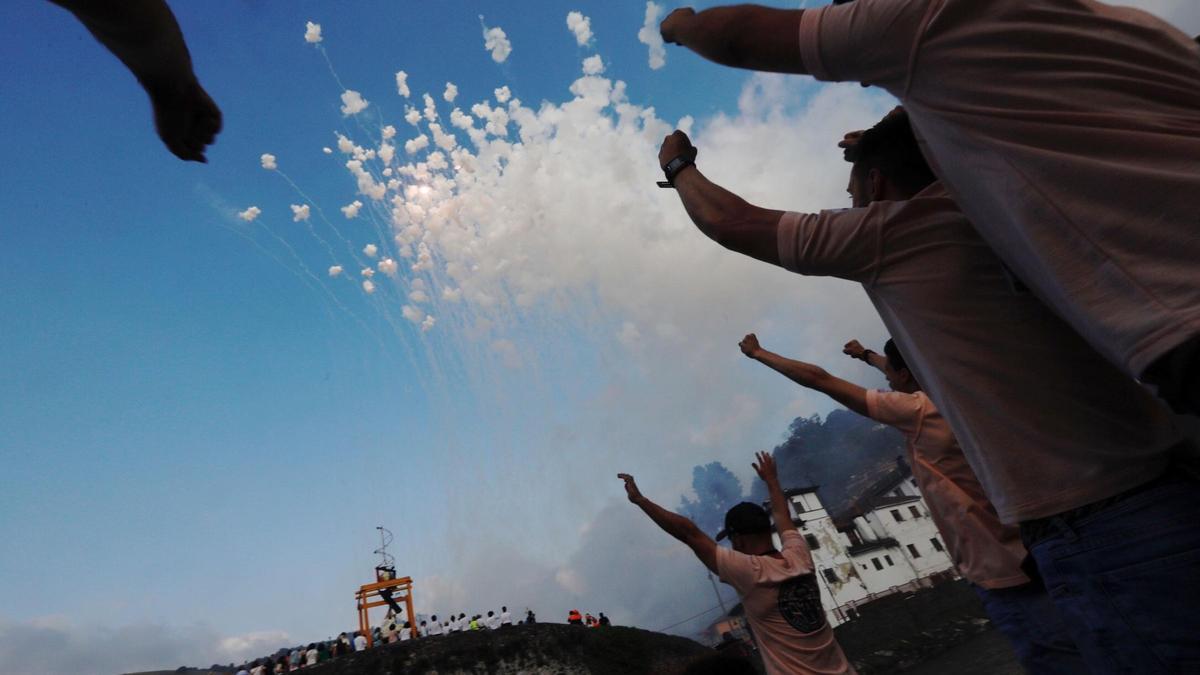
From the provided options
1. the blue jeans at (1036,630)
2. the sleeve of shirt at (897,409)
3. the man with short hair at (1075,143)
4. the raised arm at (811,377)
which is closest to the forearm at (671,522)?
the raised arm at (811,377)

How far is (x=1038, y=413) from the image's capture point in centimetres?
140

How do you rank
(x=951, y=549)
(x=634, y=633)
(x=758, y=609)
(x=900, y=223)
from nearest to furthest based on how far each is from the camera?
(x=900, y=223), (x=951, y=549), (x=758, y=609), (x=634, y=633)

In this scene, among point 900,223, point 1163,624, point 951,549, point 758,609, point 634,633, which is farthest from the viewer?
point 634,633

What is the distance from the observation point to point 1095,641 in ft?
4.51

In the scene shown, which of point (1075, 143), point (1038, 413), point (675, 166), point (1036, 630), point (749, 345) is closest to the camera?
point (1075, 143)

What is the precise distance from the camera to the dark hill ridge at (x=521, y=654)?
52.4 ft

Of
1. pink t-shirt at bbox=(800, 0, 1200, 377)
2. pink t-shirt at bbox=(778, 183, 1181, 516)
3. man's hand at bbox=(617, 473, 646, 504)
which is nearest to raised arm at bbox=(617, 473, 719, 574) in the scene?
man's hand at bbox=(617, 473, 646, 504)

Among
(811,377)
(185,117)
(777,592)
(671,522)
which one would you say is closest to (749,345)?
(811,377)

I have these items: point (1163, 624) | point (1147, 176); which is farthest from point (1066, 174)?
point (1163, 624)

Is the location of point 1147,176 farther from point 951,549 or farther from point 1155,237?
point 951,549

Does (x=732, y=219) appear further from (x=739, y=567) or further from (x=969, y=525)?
(x=739, y=567)

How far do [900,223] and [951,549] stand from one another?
2646mm

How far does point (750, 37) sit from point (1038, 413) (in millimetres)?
1366

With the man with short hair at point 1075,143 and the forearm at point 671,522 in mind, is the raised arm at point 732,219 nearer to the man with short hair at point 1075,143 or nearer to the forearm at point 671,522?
the man with short hair at point 1075,143
